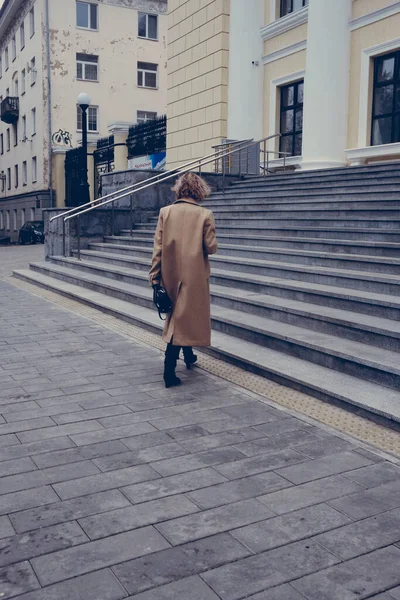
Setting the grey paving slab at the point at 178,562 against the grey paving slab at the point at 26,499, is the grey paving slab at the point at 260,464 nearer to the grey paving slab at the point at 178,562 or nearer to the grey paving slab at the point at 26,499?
the grey paving slab at the point at 178,562

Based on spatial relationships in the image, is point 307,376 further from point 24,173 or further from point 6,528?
point 24,173

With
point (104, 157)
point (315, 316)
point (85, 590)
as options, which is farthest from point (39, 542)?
point (104, 157)

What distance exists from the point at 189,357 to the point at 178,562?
10.9 feet

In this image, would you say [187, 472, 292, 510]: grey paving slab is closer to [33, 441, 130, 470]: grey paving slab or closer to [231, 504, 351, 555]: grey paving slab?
[231, 504, 351, 555]: grey paving slab

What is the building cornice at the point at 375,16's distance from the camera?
14228 mm

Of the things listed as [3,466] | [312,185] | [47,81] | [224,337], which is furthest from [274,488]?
[47,81]

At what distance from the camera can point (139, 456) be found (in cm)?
399

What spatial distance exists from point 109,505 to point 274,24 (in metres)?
16.9

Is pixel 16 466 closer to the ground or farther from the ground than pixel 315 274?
closer to the ground

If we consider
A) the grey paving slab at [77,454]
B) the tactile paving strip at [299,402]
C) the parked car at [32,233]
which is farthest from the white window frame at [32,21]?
the grey paving slab at [77,454]

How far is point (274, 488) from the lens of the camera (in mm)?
3541

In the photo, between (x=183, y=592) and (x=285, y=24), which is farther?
(x=285, y=24)

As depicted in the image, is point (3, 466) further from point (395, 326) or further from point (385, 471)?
point (395, 326)

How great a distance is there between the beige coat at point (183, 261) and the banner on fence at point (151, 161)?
702 inches
